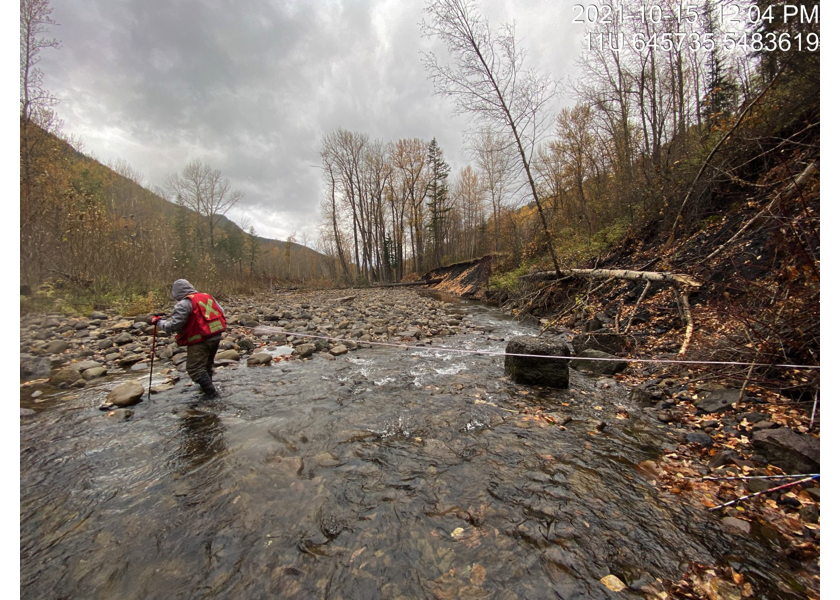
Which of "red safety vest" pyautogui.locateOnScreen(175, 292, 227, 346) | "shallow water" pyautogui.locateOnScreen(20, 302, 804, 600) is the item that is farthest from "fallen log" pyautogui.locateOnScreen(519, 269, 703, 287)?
"red safety vest" pyautogui.locateOnScreen(175, 292, 227, 346)

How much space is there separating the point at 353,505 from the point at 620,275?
8164 millimetres

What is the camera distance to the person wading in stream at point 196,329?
4227mm

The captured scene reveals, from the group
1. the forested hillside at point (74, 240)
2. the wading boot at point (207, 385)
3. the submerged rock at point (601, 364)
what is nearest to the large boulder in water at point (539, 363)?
the submerged rock at point (601, 364)

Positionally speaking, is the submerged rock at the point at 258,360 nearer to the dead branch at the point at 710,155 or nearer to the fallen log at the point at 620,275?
the fallen log at the point at 620,275

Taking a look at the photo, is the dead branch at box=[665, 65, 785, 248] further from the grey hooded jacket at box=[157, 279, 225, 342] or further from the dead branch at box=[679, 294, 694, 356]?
the grey hooded jacket at box=[157, 279, 225, 342]

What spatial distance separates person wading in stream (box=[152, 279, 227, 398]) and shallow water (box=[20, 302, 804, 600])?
0.48 meters

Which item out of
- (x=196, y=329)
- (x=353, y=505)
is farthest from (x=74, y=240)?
(x=353, y=505)

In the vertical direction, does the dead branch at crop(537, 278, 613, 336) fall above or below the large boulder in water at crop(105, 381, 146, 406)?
above

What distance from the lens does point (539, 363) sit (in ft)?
15.1

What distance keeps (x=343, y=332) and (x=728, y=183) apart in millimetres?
10544

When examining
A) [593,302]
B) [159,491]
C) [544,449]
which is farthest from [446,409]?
[593,302]

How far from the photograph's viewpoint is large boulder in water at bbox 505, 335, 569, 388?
455cm

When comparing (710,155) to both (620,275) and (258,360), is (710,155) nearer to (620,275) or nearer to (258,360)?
(620,275)

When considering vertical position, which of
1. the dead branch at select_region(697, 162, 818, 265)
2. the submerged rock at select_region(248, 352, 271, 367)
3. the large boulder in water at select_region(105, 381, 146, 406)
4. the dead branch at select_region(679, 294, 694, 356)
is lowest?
the large boulder in water at select_region(105, 381, 146, 406)
